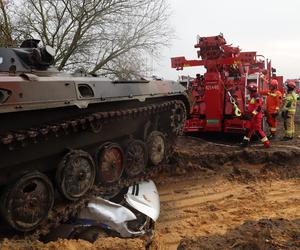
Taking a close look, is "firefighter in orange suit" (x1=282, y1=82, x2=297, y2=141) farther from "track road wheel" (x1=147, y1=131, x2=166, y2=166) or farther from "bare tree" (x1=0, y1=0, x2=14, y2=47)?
"bare tree" (x1=0, y1=0, x2=14, y2=47)

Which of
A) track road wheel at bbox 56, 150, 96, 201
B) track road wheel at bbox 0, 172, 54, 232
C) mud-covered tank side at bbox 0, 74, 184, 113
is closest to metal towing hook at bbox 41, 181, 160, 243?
track road wheel at bbox 56, 150, 96, 201

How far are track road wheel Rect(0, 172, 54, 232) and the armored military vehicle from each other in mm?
10

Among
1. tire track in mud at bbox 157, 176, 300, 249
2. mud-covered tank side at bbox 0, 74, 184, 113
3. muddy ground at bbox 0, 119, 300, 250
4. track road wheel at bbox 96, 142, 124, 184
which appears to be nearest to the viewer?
mud-covered tank side at bbox 0, 74, 184, 113

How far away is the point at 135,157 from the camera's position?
7.08m

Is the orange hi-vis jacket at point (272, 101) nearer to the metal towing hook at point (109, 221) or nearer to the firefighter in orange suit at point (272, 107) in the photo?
the firefighter in orange suit at point (272, 107)

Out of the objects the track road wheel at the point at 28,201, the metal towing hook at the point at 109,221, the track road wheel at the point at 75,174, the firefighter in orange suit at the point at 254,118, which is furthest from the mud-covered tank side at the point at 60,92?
the firefighter in orange suit at the point at 254,118

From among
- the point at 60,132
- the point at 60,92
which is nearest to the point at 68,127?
the point at 60,132

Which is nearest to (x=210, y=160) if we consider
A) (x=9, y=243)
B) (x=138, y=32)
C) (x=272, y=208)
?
A: (x=272, y=208)

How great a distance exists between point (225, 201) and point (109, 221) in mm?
2256

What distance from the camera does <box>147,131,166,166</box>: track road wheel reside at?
763 cm

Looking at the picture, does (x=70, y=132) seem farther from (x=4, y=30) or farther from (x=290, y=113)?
(x=4, y=30)

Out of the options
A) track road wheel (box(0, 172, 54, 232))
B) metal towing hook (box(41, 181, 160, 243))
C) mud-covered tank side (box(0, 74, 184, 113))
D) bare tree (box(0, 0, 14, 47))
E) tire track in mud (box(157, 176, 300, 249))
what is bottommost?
tire track in mud (box(157, 176, 300, 249))

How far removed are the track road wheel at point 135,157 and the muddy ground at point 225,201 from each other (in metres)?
0.65

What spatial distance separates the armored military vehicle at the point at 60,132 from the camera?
480 centimetres
